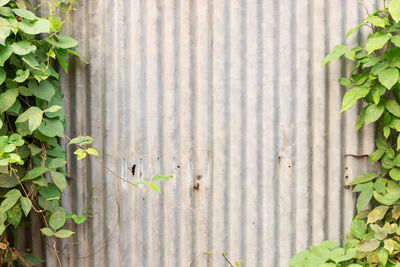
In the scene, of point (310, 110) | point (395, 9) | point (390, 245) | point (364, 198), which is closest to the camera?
point (395, 9)

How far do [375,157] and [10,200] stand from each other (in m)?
1.80

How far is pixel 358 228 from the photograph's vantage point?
6.26ft

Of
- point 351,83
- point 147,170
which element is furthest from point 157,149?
point 351,83

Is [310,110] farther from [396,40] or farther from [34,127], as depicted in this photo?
[34,127]

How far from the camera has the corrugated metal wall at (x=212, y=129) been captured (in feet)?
6.57

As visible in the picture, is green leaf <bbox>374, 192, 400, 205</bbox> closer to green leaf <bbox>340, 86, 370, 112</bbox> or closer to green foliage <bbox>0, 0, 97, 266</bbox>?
green leaf <bbox>340, 86, 370, 112</bbox>

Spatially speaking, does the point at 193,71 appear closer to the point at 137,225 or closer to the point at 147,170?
the point at 147,170

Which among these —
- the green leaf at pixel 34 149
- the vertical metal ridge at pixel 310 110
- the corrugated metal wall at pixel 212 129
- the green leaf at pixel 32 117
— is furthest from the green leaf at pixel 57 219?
the vertical metal ridge at pixel 310 110

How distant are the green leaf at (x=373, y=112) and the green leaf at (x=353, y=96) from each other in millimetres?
83

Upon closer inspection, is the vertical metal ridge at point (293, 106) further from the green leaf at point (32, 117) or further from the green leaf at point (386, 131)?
the green leaf at point (32, 117)

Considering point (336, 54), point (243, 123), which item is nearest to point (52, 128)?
point (243, 123)

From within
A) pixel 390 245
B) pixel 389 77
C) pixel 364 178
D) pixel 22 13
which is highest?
pixel 22 13

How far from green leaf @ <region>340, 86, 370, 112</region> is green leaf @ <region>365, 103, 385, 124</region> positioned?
8 centimetres

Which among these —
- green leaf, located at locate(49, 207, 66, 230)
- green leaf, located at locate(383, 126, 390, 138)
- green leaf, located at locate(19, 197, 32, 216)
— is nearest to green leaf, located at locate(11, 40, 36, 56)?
green leaf, located at locate(19, 197, 32, 216)
